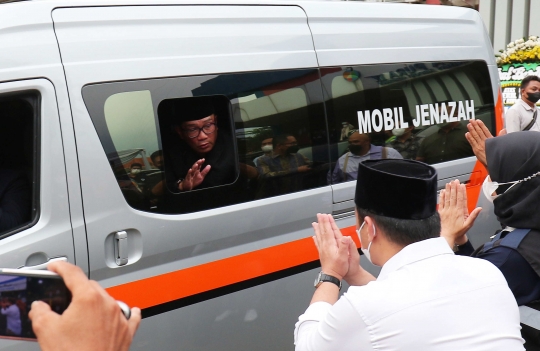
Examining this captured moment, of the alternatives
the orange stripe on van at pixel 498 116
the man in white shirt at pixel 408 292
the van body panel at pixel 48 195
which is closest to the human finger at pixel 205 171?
the van body panel at pixel 48 195

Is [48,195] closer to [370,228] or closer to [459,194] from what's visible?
[370,228]

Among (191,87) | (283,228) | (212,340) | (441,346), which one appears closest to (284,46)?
(191,87)

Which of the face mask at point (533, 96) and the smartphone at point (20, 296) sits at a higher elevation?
the smartphone at point (20, 296)

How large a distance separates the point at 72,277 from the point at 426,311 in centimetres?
90

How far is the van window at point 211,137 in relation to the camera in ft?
8.76

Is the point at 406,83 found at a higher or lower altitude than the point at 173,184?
higher

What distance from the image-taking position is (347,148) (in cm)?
346

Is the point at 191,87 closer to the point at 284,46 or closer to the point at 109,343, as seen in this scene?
the point at 284,46

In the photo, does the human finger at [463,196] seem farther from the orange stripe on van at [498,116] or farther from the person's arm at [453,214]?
the orange stripe on van at [498,116]

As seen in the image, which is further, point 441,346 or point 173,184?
point 173,184

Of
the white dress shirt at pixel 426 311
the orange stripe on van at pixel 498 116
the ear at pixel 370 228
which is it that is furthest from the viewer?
the orange stripe on van at pixel 498 116

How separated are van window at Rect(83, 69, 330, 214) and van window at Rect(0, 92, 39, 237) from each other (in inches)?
10.1

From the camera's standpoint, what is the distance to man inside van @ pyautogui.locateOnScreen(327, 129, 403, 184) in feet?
11.2

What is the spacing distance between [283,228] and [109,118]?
104 centimetres
